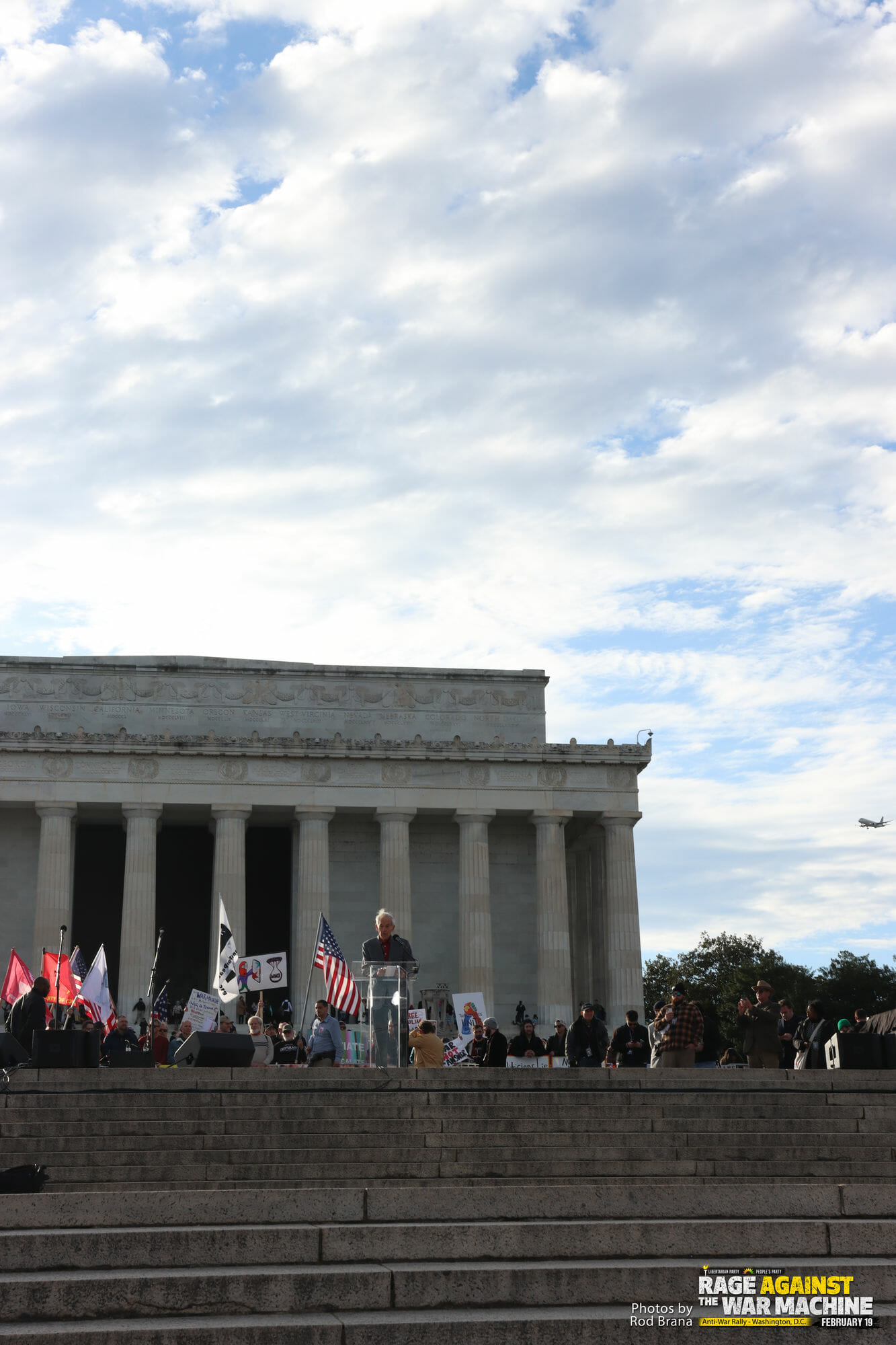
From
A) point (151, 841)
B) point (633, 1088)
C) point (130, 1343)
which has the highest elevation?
point (151, 841)

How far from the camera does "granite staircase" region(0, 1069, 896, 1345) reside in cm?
1054

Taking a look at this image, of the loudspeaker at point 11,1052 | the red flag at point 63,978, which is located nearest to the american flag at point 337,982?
the red flag at point 63,978

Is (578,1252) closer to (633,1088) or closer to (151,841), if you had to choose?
(633,1088)

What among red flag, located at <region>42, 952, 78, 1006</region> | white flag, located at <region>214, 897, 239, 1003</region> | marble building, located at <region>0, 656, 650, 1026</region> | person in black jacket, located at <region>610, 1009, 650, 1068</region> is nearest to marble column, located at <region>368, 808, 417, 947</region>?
marble building, located at <region>0, 656, 650, 1026</region>

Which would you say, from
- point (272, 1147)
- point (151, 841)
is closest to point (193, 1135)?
point (272, 1147)

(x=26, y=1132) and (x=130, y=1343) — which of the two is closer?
(x=130, y=1343)

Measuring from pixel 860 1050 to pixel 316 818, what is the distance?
37.5 metres

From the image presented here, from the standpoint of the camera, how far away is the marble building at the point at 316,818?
58188 millimetres

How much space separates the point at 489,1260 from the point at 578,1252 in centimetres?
72

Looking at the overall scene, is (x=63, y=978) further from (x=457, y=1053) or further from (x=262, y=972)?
(x=457, y=1053)

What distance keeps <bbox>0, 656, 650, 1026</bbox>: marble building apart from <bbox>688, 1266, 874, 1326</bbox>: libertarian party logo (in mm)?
46622

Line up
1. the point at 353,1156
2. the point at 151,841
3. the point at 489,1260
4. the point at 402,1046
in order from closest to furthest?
the point at 489,1260 → the point at 353,1156 → the point at 402,1046 → the point at 151,841

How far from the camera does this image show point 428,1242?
1178 cm

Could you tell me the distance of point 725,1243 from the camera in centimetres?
1195
